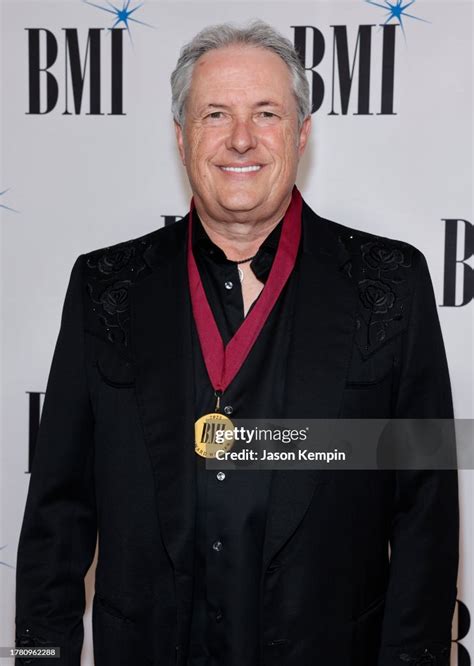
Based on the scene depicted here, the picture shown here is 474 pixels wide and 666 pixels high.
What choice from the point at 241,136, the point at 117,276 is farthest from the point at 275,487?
the point at 241,136

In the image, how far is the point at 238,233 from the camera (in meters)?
1.73

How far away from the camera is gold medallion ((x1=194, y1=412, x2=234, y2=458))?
158cm

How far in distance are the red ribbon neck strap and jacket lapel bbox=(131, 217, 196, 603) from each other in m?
0.03

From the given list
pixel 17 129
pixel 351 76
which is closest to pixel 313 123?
pixel 351 76

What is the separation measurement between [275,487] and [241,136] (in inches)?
27.2

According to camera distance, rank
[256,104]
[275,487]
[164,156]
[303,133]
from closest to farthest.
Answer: [275,487]
[256,104]
[303,133]
[164,156]

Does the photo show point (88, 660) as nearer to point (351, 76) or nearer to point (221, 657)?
point (221, 657)

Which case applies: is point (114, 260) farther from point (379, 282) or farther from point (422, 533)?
point (422, 533)

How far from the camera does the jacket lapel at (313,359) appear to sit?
1.54 meters

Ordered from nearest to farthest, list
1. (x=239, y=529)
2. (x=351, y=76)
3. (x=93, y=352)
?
1. (x=239, y=529)
2. (x=93, y=352)
3. (x=351, y=76)

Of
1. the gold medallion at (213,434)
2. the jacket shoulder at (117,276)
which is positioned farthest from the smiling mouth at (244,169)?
the gold medallion at (213,434)

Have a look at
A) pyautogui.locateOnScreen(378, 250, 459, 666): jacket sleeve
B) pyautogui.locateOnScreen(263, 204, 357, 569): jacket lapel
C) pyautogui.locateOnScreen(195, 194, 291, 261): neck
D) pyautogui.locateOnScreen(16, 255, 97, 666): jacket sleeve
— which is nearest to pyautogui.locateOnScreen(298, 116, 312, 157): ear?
pyautogui.locateOnScreen(195, 194, 291, 261): neck

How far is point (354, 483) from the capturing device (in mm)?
1627

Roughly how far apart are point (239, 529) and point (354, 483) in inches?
9.8
